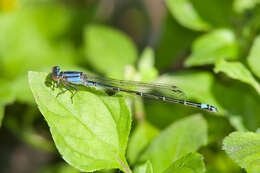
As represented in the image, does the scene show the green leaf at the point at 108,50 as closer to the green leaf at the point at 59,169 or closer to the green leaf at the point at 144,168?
the green leaf at the point at 59,169

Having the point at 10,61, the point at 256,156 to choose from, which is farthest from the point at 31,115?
the point at 256,156

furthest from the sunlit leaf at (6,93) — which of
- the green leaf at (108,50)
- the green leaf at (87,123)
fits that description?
the green leaf at (108,50)

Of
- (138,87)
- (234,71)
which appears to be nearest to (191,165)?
(234,71)

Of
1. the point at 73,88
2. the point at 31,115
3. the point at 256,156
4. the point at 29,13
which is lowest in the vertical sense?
the point at 31,115

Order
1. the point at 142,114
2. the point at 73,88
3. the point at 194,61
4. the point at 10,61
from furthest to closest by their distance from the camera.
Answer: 1. the point at 10,61
2. the point at 142,114
3. the point at 194,61
4. the point at 73,88

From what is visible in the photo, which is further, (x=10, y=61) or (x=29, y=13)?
(x=29, y=13)

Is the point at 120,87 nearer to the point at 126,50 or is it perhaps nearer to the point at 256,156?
the point at 126,50

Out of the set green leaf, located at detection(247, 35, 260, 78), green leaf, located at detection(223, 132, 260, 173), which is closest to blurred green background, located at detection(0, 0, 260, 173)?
green leaf, located at detection(247, 35, 260, 78)

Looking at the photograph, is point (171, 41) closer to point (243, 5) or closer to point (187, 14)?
point (187, 14)
